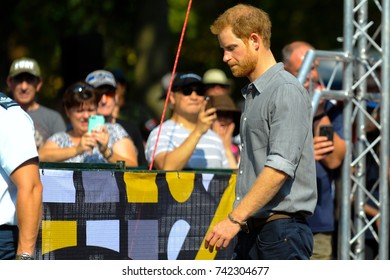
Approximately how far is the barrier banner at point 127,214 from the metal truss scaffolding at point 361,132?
5.14ft

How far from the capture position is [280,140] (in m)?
5.04

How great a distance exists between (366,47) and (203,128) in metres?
1.80

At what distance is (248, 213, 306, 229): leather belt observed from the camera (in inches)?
206

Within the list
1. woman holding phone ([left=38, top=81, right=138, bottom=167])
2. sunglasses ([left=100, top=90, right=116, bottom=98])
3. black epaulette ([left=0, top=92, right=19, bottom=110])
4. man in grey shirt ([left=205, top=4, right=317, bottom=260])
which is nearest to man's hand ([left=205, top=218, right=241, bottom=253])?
man in grey shirt ([left=205, top=4, right=317, bottom=260])

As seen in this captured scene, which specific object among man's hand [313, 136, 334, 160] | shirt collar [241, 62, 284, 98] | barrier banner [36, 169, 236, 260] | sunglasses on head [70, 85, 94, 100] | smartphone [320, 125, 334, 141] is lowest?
barrier banner [36, 169, 236, 260]

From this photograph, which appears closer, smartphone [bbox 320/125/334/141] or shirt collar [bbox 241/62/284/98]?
shirt collar [bbox 241/62/284/98]

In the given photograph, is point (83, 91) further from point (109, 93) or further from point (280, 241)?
point (280, 241)

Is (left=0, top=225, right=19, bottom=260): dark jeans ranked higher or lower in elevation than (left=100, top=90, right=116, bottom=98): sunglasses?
lower

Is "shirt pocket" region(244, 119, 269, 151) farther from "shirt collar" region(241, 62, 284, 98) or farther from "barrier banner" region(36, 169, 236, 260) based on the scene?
"barrier banner" region(36, 169, 236, 260)

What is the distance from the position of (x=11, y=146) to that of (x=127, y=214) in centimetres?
155

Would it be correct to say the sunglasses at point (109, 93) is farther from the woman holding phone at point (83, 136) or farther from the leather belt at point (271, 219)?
the leather belt at point (271, 219)

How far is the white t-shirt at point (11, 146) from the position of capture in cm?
516

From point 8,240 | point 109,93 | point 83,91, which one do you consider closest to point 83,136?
point 83,91

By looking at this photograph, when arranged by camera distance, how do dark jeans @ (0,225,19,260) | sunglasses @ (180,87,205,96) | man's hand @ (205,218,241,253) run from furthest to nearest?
sunglasses @ (180,87,205,96) → dark jeans @ (0,225,19,260) → man's hand @ (205,218,241,253)
